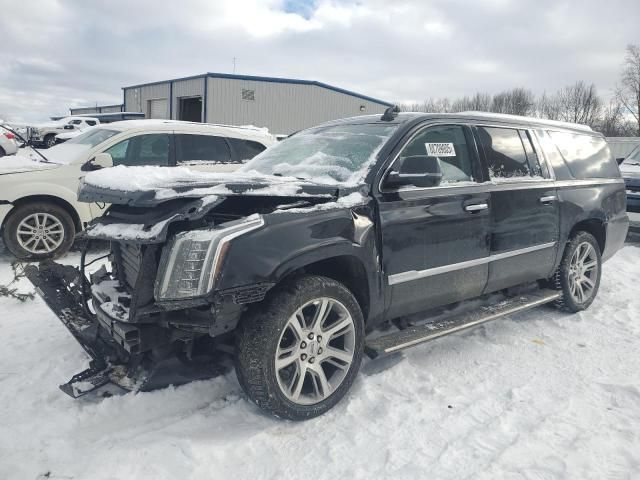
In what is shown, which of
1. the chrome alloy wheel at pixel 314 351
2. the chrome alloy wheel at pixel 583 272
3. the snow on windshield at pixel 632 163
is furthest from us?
the snow on windshield at pixel 632 163

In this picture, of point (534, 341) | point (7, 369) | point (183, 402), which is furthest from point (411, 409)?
point (7, 369)

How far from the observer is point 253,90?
26.2 meters

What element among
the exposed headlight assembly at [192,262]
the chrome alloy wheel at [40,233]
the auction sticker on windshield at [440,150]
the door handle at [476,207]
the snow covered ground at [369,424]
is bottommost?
the snow covered ground at [369,424]

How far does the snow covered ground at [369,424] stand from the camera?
2.46 m

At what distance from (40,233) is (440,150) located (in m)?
4.81

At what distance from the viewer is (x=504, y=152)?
4.12 meters

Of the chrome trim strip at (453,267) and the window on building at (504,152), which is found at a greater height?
the window on building at (504,152)

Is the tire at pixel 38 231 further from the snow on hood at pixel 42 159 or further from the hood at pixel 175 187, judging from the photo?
the hood at pixel 175 187

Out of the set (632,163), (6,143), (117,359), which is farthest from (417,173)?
(6,143)

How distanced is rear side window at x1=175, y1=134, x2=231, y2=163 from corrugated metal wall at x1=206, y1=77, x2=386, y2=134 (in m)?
18.8

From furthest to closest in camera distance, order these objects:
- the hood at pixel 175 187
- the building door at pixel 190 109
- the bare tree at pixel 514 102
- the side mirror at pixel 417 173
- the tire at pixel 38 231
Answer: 1. the bare tree at pixel 514 102
2. the building door at pixel 190 109
3. the tire at pixel 38 231
4. the side mirror at pixel 417 173
5. the hood at pixel 175 187

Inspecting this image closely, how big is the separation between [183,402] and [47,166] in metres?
4.36

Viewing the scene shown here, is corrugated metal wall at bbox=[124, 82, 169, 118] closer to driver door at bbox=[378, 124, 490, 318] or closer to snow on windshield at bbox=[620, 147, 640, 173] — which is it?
snow on windshield at bbox=[620, 147, 640, 173]

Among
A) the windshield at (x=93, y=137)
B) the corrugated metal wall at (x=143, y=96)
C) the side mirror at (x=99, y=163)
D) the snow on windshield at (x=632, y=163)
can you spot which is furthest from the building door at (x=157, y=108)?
the snow on windshield at (x=632, y=163)
